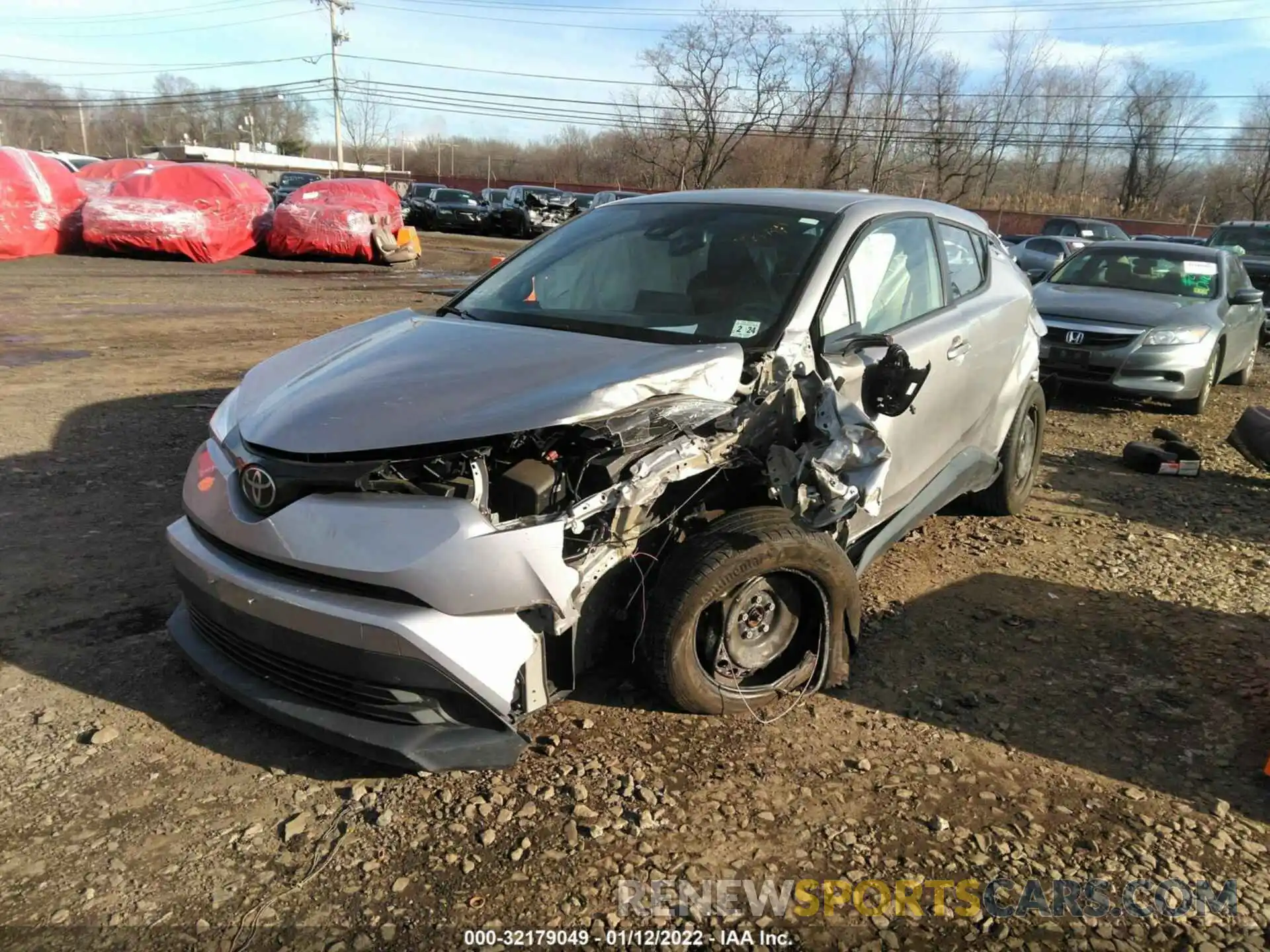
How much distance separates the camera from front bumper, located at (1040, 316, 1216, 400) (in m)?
7.84

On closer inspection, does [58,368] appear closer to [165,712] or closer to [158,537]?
[158,537]

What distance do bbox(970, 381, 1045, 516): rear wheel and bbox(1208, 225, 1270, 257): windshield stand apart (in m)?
12.7

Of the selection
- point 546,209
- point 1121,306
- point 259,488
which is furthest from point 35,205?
point 1121,306

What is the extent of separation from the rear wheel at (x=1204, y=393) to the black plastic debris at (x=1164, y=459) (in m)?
2.06

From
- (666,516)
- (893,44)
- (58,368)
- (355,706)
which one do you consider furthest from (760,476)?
(893,44)

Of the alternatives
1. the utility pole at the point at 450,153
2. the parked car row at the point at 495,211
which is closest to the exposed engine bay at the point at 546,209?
the parked car row at the point at 495,211

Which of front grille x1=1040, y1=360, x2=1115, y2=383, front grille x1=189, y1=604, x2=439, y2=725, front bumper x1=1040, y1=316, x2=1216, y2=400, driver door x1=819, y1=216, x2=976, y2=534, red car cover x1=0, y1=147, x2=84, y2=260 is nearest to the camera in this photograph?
front grille x1=189, y1=604, x2=439, y2=725

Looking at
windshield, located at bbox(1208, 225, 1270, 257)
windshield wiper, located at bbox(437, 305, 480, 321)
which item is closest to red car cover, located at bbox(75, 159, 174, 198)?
windshield wiper, located at bbox(437, 305, 480, 321)

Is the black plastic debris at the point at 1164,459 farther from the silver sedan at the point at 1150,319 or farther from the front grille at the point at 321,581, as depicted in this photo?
the front grille at the point at 321,581

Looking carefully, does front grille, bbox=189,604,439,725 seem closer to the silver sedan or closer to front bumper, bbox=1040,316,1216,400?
the silver sedan

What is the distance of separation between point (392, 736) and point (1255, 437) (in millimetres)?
5585

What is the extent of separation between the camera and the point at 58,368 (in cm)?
789

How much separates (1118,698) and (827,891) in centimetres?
169

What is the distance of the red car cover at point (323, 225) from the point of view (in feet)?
61.8
